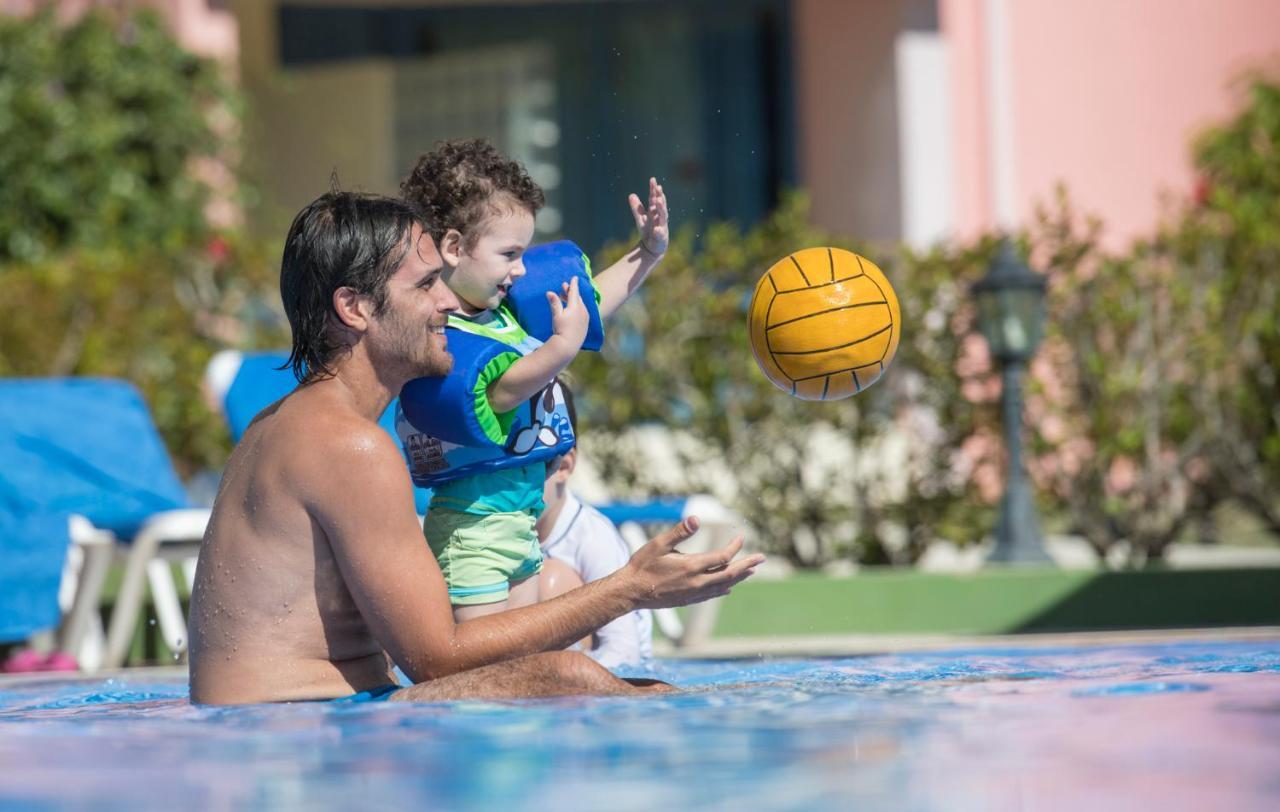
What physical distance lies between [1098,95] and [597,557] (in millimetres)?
8845

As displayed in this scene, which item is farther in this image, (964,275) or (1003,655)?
(964,275)

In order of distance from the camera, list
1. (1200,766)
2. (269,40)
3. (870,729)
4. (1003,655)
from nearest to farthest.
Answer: (1200,766)
(870,729)
(1003,655)
(269,40)

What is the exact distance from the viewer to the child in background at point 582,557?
539cm

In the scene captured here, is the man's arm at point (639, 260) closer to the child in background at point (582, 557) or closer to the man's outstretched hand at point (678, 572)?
the child in background at point (582, 557)

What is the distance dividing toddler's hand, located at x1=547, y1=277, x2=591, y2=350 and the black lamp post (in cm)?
474

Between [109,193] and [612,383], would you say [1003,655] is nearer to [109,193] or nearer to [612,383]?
[612,383]

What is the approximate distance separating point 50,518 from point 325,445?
4438 mm

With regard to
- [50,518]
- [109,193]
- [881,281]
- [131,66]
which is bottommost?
[50,518]

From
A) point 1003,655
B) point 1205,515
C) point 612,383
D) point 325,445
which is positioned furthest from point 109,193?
point 325,445

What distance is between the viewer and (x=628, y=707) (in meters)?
3.60

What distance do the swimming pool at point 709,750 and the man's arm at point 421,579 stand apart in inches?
5.5

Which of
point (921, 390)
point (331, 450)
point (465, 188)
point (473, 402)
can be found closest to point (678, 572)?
point (331, 450)

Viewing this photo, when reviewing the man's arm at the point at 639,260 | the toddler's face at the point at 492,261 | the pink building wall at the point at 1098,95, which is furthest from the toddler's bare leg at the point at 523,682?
the pink building wall at the point at 1098,95

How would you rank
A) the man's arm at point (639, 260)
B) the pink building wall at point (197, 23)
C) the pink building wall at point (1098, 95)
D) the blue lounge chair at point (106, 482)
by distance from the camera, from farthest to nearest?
the pink building wall at point (197, 23), the pink building wall at point (1098, 95), the blue lounge chair at point (106, 482), the man's arm at point (639, 260)
